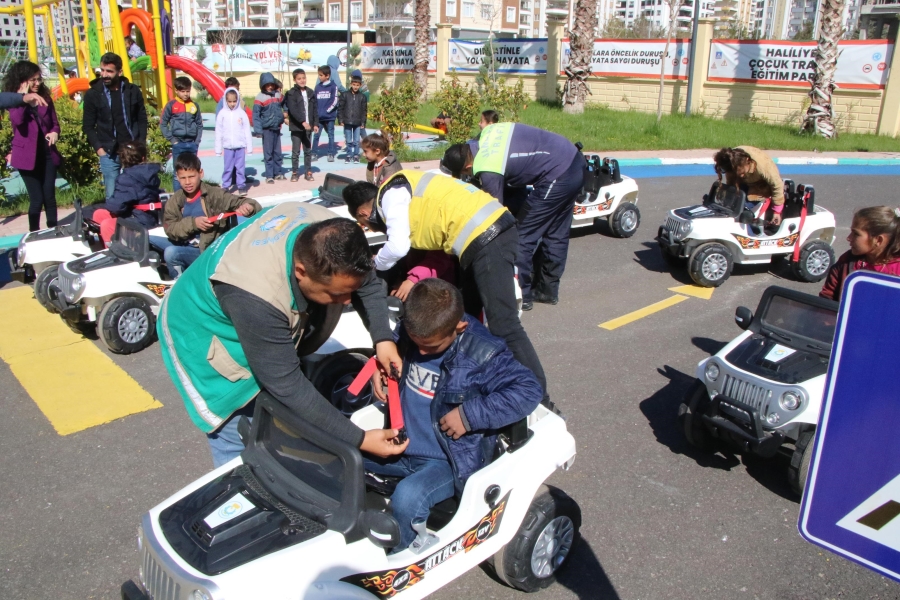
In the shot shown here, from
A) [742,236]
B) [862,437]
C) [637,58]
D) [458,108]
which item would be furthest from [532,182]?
[637,58]

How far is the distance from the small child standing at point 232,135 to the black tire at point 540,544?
875 centimetres

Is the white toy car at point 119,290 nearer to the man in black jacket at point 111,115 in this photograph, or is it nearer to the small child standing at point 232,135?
the man in black jacket at point 111,115

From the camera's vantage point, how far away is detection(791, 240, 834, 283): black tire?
782cm

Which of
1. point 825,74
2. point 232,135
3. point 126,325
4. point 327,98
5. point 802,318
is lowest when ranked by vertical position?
point 126,325

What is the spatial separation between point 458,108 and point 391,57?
17.7 metres

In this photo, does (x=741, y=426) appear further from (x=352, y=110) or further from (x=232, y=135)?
(x=352, y=110)

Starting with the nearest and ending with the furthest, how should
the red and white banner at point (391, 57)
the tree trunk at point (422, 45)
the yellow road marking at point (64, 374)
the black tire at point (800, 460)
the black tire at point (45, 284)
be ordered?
1. the black tire at point (800, 460)
2. the yellow road marking at point (64, 374)
3. the black tire at point (45, 284)
4. the tree trunk at point (422, 45)
5. the red and white banner at point (391, 57)

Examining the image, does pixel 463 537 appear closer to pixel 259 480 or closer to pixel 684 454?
Result: pixel 259 480

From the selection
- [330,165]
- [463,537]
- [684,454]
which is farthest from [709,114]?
[463,537]

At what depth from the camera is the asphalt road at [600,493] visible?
346cm

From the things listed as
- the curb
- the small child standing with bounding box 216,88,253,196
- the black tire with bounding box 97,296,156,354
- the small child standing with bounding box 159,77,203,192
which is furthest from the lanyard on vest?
the curb

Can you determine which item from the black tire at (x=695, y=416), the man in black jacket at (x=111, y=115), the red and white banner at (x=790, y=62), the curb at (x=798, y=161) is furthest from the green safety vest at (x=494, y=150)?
the red and white banner at (x=790, y=62)

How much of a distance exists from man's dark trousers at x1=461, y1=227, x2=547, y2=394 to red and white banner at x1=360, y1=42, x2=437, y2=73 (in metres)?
26.6

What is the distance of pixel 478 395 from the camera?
2982 mm
